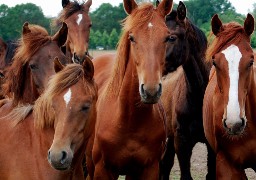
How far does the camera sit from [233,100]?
4305 mm

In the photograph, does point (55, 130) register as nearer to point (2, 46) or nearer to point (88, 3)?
point (88, 3)

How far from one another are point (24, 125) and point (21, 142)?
0.17m

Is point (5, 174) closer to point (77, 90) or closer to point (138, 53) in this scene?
point (77, 90)

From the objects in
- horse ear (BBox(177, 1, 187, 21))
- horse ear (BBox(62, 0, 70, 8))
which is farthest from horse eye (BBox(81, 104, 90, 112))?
horse ear (BBox(62, 0, 70, 8))

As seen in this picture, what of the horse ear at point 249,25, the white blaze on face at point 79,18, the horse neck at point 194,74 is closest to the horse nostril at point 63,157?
A: the horse ear at point 249,25

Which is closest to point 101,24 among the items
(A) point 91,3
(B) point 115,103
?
(A) point 91,3

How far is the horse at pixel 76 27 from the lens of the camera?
7.25 metres

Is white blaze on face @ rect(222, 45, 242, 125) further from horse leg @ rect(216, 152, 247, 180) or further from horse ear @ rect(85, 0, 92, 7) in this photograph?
horse ear @ rect(85, 0, 92, 7)

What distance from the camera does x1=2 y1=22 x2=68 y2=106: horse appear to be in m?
5.10

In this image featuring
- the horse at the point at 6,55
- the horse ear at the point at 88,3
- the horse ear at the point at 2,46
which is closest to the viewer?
the horse at the point at 6,55

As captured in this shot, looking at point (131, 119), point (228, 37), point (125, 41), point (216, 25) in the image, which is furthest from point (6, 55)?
point (228, 37)

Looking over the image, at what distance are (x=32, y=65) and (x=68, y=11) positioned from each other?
109 inches

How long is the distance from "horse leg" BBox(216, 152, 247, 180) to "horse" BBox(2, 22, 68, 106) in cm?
185

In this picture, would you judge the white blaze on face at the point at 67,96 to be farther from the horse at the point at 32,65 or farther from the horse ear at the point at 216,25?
the horse ear at the point at 216,25
